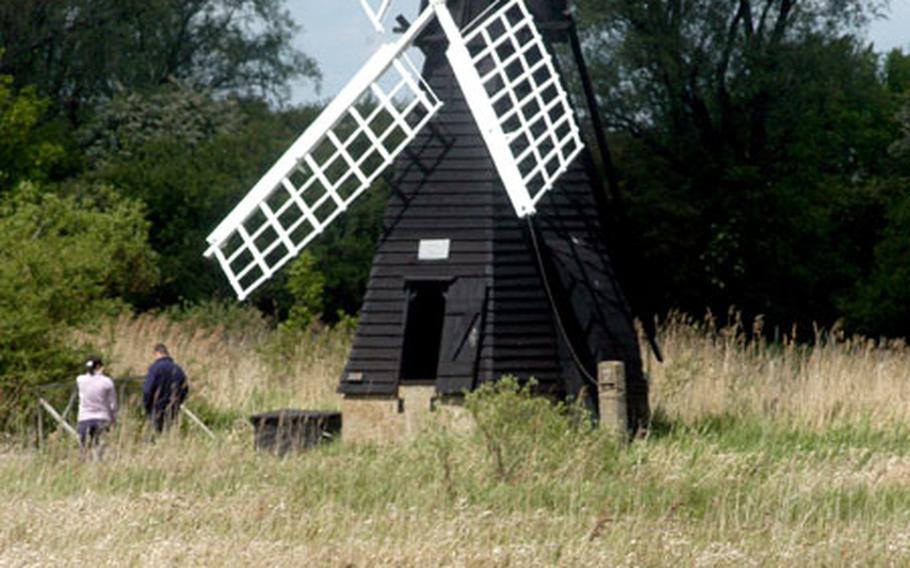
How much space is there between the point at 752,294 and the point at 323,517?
2535cm

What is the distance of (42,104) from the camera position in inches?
1638

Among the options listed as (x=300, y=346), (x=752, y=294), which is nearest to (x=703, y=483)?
(x=300, y=346)

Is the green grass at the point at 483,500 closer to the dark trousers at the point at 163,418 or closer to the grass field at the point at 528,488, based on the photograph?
the grass field at the point at 528,488

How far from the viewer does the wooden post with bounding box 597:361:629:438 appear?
716 inches

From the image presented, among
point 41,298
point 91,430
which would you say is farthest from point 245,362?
point 91,430

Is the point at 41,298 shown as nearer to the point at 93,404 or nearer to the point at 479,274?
the point at 93,404

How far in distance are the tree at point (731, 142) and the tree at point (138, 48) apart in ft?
44.2

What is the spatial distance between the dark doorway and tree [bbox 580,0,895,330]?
15380mm

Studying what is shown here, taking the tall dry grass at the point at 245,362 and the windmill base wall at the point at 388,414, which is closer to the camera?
the windmill base wall at the point at 388,414

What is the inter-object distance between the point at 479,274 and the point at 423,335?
2.85 m

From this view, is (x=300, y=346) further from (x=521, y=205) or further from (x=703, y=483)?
(x=703, y=483)

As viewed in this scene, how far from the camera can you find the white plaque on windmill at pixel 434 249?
64.6 feet

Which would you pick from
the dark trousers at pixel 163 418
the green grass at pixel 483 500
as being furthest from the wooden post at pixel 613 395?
the dark trousers at pixel 163 418

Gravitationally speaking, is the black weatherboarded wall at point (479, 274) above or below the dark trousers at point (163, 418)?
above
